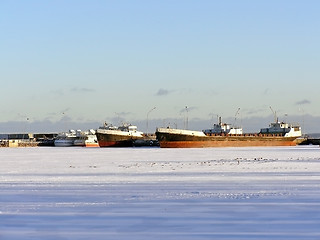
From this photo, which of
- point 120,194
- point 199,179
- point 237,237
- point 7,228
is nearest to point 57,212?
point 7,228

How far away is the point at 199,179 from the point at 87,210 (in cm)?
1001

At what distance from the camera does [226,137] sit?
113500mm

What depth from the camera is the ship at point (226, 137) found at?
4122 inches

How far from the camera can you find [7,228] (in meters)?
12.6

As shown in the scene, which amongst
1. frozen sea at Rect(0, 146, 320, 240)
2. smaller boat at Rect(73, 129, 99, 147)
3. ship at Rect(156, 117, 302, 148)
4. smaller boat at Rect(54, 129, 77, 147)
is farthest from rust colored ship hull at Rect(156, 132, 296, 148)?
frozen sea at Rect(0, 146, 320, 240)

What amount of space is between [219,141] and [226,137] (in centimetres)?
305

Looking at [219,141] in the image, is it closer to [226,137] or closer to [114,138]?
[226,137]

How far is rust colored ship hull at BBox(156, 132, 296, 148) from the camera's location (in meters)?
104

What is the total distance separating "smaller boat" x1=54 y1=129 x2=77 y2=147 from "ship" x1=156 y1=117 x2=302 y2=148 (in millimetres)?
50490

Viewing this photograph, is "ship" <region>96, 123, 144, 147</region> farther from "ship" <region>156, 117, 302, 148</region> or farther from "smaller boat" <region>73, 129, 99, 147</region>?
"smaller boat" <region>73, 129, 99, 147</region>

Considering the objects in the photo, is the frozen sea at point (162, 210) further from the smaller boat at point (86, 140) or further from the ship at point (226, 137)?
the smaller boat at point (86, 140)

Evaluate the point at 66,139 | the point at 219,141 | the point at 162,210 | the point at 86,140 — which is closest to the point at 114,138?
the point at 219,141

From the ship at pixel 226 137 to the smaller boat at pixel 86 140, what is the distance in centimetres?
3731

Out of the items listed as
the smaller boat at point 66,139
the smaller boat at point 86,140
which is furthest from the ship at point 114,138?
the smaller boat at point 66,139
